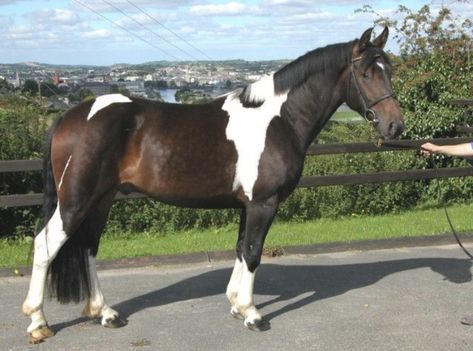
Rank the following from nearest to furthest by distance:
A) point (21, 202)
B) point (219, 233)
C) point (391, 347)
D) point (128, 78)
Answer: point (391, 347) → point (21, 202) → point (219, 233) → point (128, 78)

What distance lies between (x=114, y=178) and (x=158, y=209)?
156 inches

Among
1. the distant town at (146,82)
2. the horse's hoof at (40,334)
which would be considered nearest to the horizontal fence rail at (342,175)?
the distant town at (146,82)

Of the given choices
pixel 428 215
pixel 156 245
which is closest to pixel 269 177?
pixel 156 245

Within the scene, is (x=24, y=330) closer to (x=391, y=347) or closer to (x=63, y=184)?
(x=63, y=184)

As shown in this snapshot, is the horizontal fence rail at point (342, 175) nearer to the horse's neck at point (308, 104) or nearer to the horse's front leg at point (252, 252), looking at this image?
the horse's neck at point (308, 104)

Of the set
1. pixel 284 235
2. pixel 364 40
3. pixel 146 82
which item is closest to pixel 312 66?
pixel 364 40

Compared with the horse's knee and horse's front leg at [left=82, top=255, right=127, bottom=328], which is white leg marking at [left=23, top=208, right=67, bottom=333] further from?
the horse's knee

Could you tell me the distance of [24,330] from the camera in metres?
4.59

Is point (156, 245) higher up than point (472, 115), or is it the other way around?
point (472, 115)

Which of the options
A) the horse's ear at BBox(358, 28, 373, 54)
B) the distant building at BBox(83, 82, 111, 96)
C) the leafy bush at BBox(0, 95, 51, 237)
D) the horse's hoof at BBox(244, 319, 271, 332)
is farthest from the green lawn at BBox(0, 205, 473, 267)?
the horse's ear at BBox(358, 28, 373, 54)

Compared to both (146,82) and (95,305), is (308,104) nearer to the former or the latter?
(95,305)

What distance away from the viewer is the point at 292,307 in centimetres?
520

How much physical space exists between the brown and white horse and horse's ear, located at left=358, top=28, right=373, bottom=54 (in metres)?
0.02

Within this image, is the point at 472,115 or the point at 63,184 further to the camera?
the point at 472,115
